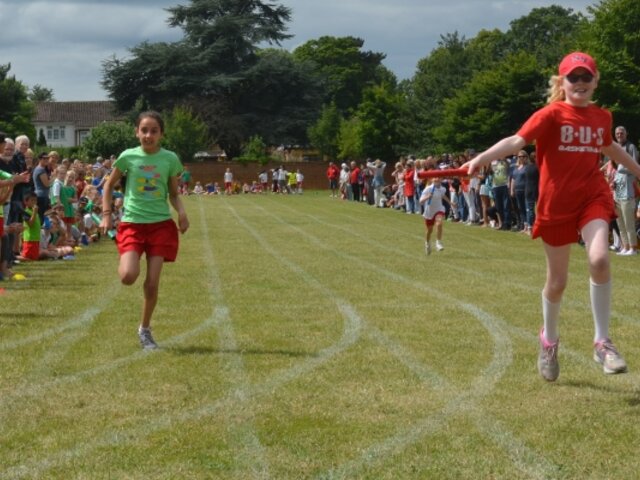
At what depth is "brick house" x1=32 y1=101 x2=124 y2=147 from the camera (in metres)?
145

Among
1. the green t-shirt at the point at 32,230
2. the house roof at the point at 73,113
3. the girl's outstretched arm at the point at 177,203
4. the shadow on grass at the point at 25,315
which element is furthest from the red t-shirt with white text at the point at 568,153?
the house roof at the point at 73,113

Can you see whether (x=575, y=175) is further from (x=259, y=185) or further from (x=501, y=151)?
(x=259, y=185)

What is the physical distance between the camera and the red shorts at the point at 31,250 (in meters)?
19.5

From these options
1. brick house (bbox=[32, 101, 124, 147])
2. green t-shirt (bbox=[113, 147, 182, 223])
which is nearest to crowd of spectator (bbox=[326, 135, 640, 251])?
green t-shirt (bbox=[113, 147, 182, 223])

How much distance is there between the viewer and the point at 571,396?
7324 mm

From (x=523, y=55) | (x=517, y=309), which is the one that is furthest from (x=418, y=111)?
(x=517, y=309)

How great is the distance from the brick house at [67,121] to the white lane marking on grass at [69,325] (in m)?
134

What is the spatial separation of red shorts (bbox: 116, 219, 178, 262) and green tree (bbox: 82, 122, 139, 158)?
67.1m

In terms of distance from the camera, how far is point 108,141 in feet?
250

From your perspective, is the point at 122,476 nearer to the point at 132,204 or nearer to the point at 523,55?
the point at 132,204

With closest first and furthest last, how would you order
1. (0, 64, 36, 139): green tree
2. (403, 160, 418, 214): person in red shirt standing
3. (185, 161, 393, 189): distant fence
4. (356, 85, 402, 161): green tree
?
(403, 160, 418, 214): person in red shirt standing, (356, 85, 402, 161): green tree, (185, 161, 393, 189): distant fence, (0, 64, 36, 139): green tree

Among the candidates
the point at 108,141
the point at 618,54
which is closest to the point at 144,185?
the point at 618,54

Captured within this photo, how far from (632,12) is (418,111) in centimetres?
3155

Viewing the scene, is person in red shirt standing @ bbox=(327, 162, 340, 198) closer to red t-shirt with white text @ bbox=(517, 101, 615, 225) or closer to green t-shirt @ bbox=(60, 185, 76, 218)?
green t-shirt @ bbox=(60, 185, 76, 218)
